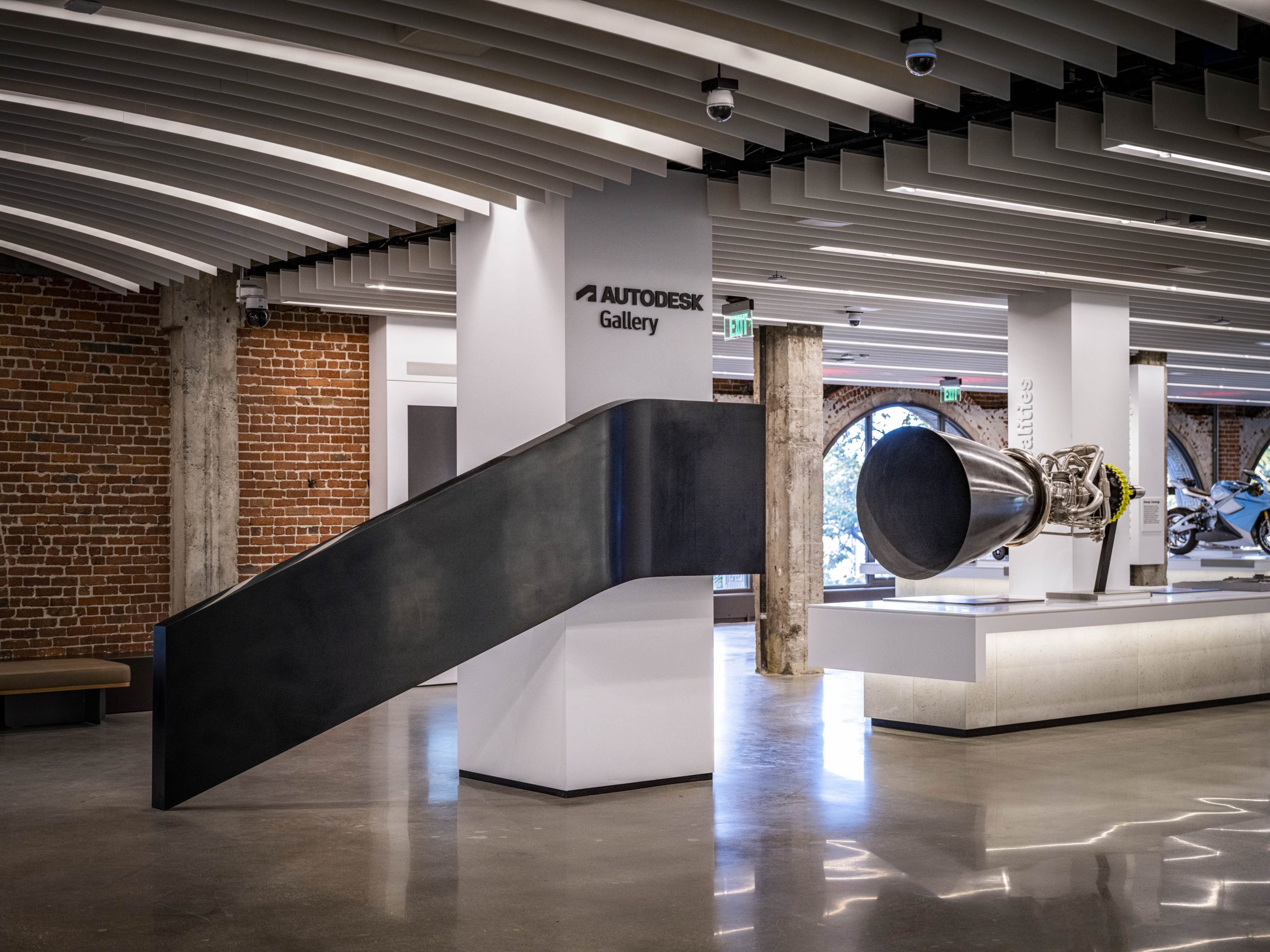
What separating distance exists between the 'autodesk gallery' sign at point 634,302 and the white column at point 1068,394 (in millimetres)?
4305

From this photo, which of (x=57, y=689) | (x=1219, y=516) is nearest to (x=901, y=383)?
(x=1219, y=516)

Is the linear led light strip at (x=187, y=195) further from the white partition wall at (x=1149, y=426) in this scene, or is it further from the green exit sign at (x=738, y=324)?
the white partition wall at (x=1149, y=426)

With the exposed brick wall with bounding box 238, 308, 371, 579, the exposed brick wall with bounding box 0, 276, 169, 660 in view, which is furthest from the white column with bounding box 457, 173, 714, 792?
the exposed brick wall with bounding box 238, 308, 371, 579

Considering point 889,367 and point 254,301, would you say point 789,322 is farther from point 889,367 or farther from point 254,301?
point 254,301

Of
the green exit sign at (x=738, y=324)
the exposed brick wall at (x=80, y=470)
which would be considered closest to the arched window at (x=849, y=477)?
the green exit sign at (x=738, y=324)

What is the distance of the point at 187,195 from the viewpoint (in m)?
7.69

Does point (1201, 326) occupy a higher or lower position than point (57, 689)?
higher

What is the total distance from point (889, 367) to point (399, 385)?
727 centimetres

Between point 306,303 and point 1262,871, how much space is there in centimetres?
853

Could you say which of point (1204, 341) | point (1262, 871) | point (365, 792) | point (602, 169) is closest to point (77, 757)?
point (365, 792)

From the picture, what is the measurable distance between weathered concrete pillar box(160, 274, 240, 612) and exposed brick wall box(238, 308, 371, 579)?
2.19 feet

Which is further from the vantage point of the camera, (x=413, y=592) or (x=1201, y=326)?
(x=1201, y=326)

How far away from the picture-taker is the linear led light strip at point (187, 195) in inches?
274

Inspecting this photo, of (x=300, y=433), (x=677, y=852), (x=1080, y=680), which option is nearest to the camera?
(x=677, y=852)
